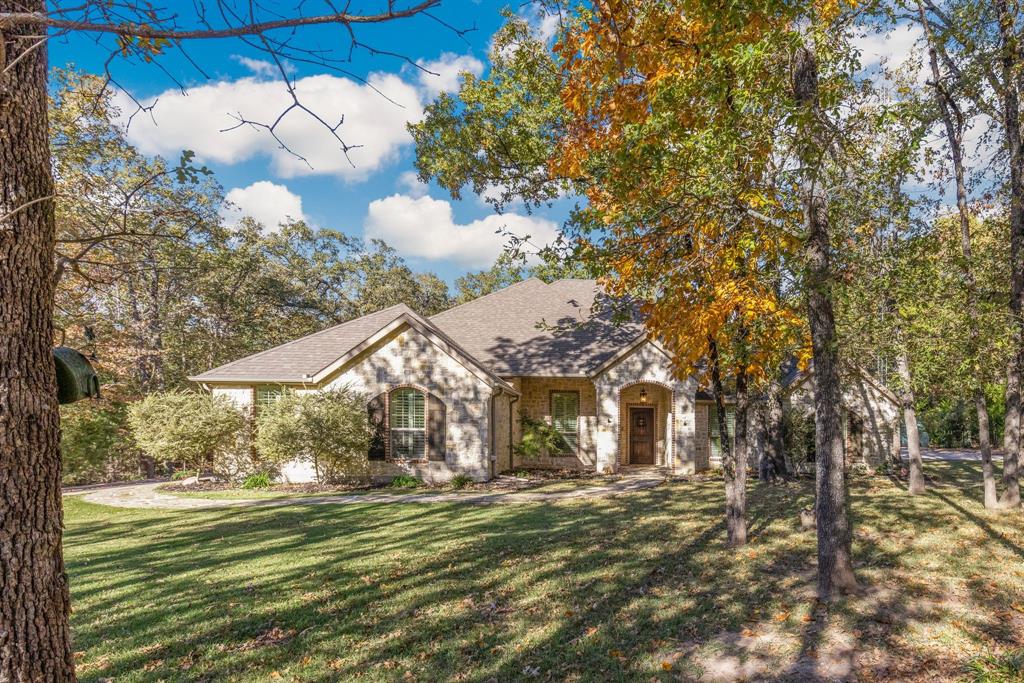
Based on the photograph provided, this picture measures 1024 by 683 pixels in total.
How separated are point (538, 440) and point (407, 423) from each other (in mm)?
4770

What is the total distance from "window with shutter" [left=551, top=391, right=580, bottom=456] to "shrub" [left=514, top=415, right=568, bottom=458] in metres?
0.16

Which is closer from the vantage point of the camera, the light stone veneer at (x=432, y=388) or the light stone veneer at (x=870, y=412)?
the light stone veneer at (x=432, y=388)

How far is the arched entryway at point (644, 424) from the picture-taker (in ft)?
64.3

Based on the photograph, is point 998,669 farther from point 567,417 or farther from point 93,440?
point 93,440

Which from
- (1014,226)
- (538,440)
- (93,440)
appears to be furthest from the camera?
(538,440)

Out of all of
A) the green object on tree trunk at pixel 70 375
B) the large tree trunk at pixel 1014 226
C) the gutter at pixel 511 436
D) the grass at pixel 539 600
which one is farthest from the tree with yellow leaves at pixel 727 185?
the gutter at pixel 511 436

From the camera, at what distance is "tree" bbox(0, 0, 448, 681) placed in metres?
2.29

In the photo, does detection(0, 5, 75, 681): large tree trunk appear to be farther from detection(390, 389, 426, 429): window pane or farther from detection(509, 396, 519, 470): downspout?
detection(509, 396, 519, 470): downspout

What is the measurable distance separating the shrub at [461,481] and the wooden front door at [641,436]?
6.92 metres

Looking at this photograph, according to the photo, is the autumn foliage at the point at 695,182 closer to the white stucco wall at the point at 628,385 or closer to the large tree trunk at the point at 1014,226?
the large tree trunk at the point at 1014,226

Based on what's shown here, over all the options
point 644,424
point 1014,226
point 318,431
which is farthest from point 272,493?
point 1014,226

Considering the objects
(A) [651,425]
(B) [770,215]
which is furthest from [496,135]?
(A) [651,425]

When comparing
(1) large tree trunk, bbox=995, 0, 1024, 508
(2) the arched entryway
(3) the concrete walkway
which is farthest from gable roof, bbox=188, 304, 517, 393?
(1) large tree trunk, bbox=995, 0, 1024, 508

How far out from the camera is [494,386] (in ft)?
53.3
